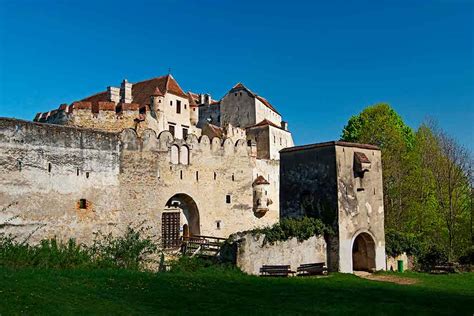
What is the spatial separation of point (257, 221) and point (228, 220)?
9.55 ft

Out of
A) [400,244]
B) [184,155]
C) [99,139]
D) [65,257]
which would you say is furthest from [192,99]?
[65,257]

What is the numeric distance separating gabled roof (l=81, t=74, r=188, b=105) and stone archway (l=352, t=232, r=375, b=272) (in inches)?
920

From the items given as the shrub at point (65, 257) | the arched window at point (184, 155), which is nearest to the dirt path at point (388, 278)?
the shrub at point (65, 257)

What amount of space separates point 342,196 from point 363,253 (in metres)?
4.00

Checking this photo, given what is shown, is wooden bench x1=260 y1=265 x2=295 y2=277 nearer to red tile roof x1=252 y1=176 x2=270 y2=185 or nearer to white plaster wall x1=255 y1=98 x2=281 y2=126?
red tile roof x1=252 y1=176 x2=270 y2=185

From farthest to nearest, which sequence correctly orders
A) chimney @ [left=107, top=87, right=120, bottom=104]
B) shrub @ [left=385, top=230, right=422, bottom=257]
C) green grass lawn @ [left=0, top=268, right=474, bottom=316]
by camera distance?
chimney @ [left=107, top=87, right=120, bottom=104], shrub @ [left=385, top=230, right=422, bottom=257], green grass lawn @ [left=0, top=268, right=474, bottom=316]

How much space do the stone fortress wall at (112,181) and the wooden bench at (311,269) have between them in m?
11.3

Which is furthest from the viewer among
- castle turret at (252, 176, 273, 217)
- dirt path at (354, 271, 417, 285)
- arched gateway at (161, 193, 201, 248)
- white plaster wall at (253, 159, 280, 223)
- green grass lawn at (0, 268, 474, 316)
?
white plaster wall at (253, 159, 280, 223)

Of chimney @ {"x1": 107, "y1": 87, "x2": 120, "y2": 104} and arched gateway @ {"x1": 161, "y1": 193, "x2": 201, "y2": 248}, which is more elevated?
chimney @ {"x1": 107, "y1": 87, "x2": 120, "y2": 104}

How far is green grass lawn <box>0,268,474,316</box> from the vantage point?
37.6 feet

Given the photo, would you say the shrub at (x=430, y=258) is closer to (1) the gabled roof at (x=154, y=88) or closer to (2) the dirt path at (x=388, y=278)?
(2) the dirt path at (x=388, y=278)

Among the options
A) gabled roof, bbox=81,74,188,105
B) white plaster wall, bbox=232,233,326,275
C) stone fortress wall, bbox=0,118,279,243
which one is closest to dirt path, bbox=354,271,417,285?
white plaster wall, bbox=232,233,326,275

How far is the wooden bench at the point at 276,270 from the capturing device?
67.1 ft

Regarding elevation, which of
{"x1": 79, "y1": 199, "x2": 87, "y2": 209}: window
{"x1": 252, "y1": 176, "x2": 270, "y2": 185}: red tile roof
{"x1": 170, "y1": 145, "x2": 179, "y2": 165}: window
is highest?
{"x1": 170, "y1": 145, "x2": 179, "y2": 165}: window
